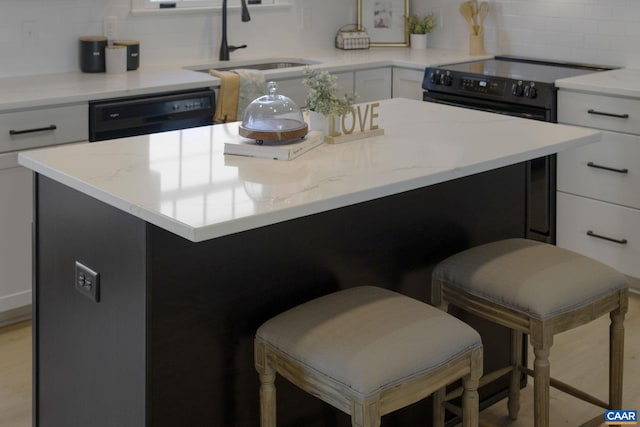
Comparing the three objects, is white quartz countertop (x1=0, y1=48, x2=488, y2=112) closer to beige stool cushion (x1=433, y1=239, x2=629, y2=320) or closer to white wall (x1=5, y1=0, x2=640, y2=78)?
white wall (x1=5, y1=0, x2=640, y2=78)

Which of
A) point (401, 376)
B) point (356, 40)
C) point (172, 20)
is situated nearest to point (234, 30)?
point (172, 20)

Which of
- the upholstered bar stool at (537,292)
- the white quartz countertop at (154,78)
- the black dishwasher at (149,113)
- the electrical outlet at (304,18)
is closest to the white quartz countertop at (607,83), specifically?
the white quartz countertop at (154,78)

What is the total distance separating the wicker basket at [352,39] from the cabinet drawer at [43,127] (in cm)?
216

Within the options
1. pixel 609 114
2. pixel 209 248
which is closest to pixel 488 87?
pixel 609 114

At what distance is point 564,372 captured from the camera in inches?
146

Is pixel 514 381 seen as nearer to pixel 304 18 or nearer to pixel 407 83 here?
pixel 407 83

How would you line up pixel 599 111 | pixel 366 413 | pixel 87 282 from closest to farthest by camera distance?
pixel 366 413, pixel 87 282, pixel 599 111

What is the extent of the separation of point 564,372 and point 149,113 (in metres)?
2.12

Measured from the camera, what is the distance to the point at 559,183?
4.66m

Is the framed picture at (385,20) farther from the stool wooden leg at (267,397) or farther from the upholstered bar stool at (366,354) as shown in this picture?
the stool wooden leg at (267,397)

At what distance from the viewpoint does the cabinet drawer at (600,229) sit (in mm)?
4410

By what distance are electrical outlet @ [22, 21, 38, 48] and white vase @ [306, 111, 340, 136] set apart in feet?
6.79

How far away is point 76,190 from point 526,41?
11.8 ft

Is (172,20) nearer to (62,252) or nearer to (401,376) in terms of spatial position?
(62,252)
